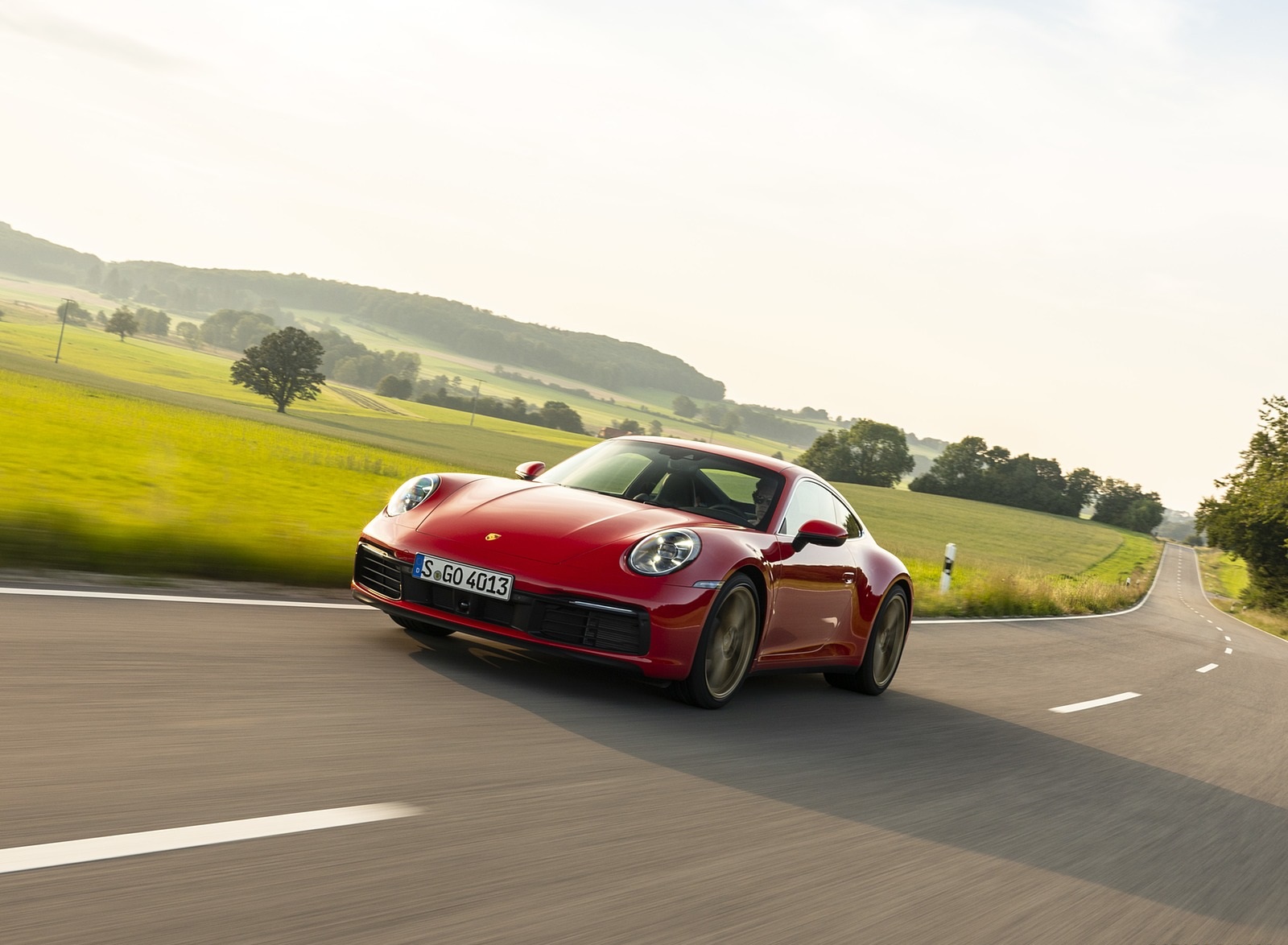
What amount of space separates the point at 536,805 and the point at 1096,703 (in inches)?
281

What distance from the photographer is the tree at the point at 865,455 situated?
10362cm

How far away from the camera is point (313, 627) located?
6301 millimetres

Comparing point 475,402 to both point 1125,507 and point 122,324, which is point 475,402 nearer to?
point 122,324

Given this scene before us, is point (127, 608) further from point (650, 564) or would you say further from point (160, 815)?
point (160, 815)

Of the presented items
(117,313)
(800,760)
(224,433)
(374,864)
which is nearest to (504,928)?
(374,864)

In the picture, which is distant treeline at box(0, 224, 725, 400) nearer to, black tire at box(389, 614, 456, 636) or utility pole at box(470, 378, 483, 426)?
utility pole at box(470, 378, 483, 426)

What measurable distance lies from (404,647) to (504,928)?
11.3 ft

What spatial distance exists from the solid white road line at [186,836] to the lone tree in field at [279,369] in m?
79.1

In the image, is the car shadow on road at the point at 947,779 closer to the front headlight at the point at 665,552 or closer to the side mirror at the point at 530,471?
the front headlight at the point at 665,552

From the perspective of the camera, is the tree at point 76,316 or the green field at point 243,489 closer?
the green field at point 243,489

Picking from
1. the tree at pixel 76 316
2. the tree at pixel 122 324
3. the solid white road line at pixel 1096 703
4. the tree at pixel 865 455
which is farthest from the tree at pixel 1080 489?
the solid white road line at pixel 1096 703

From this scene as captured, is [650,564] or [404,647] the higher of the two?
[650,564]

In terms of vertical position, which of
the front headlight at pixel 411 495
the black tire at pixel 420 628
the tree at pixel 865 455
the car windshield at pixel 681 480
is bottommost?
the black tire at pixel 420 628

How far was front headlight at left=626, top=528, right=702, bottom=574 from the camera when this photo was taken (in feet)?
18.0
